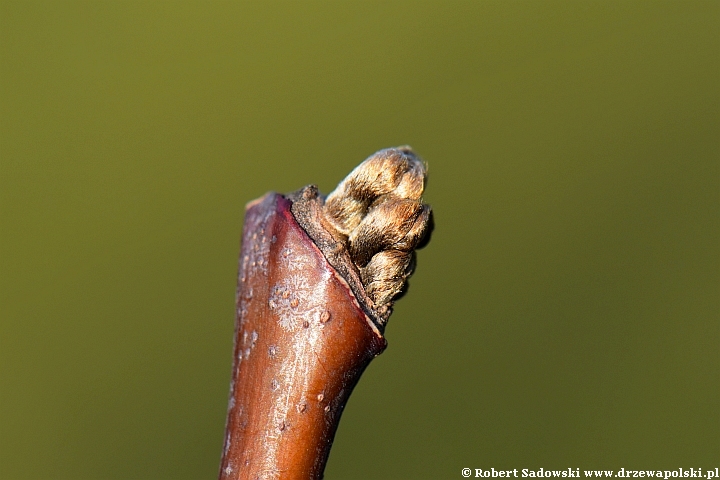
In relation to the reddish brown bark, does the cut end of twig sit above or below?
above

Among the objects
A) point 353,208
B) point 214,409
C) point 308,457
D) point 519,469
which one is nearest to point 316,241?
point 353,208

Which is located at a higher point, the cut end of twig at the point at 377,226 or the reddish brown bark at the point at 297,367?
the cut end of twig at the point at 377,226

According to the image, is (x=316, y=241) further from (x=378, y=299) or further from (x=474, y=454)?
(x=474, y=454)

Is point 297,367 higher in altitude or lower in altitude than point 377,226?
lower
